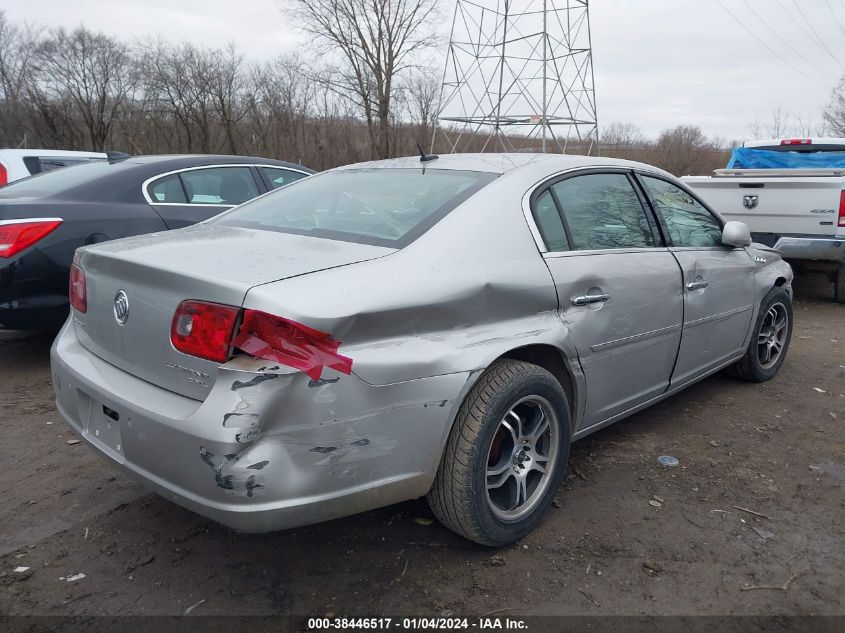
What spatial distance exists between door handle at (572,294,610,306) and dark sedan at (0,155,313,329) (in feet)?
11.3

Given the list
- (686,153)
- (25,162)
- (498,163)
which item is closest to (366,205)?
(498,163)

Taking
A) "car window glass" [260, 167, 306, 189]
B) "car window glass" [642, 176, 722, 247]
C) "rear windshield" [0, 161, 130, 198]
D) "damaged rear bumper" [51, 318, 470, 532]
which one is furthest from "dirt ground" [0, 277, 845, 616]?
"car window glass" [260, 167, 306, 189]

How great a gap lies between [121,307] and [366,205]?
1105 millimetres

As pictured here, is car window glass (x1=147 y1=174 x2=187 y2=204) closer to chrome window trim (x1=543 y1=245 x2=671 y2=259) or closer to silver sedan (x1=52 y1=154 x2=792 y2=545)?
silver sedan (x1=52 y1=154 x2=792 y2=545)

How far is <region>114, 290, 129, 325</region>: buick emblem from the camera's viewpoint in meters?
2.33

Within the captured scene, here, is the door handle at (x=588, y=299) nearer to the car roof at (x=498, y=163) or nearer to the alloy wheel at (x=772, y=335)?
the car roof at (x=498, y=163)

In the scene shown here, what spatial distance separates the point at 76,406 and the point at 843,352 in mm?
5964

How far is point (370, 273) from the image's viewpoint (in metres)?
2.21

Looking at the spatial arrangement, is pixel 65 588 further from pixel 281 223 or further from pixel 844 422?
pixel 844 422

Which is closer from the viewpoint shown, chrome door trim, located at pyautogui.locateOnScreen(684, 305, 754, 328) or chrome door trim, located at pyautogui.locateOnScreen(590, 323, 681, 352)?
chrome door trim, located at pyautogui.locateOnScreen(590, 323, 681, 352)

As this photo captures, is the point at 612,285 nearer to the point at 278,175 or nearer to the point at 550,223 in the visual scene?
the point at 550,223

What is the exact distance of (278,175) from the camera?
20.6 feet

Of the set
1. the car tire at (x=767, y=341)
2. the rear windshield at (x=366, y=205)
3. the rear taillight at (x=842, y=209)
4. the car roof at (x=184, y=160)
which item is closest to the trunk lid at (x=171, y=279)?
the rear windshield at (x=366, y=205)

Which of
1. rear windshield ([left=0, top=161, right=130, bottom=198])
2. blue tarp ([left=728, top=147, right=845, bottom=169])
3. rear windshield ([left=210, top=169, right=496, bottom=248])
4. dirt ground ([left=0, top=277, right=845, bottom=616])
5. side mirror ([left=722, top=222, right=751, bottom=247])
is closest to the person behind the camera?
→ dirt ground ([left=0, top=277, right=845, bottom=616])
